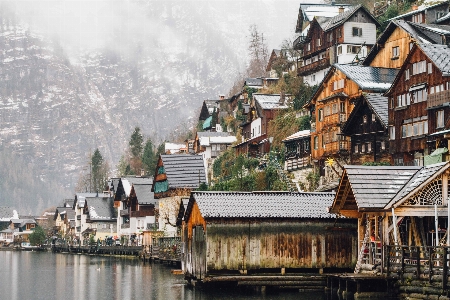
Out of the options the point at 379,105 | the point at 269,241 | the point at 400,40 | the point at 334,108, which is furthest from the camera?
the point at 400,40

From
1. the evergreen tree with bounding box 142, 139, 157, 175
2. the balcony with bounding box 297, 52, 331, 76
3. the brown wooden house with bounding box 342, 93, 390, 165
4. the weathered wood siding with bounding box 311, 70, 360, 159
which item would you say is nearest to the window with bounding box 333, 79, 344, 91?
the weathered wood siding with bounding box 311, 70, 360, 159

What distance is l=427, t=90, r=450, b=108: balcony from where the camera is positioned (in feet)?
196

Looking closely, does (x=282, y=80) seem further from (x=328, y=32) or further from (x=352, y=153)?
(x=352, y=153)

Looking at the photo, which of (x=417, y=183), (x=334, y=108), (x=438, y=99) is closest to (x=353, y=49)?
(x=334, y=108)

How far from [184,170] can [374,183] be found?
57.7 meters

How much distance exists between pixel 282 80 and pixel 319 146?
117 feet

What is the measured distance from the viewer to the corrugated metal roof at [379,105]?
231ft

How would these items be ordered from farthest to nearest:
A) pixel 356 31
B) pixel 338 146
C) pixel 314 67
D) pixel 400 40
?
pixel 314 67
pixel 356 31
pixel 400 40
pixel 338 146

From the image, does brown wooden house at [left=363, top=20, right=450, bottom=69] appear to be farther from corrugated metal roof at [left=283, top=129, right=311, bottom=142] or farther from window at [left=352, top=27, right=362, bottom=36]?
window at [left=352, top=27, right=362, bottom=36]

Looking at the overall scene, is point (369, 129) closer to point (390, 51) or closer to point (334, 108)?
point (334, 108)

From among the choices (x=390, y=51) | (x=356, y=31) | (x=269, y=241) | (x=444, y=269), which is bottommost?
(x=444, y=269)

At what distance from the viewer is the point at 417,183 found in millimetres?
40094

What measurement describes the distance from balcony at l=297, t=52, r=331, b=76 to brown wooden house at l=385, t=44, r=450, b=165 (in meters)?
31.5

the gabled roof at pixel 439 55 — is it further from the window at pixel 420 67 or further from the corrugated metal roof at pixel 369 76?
the corrugated metal roof at pixel 369 76
